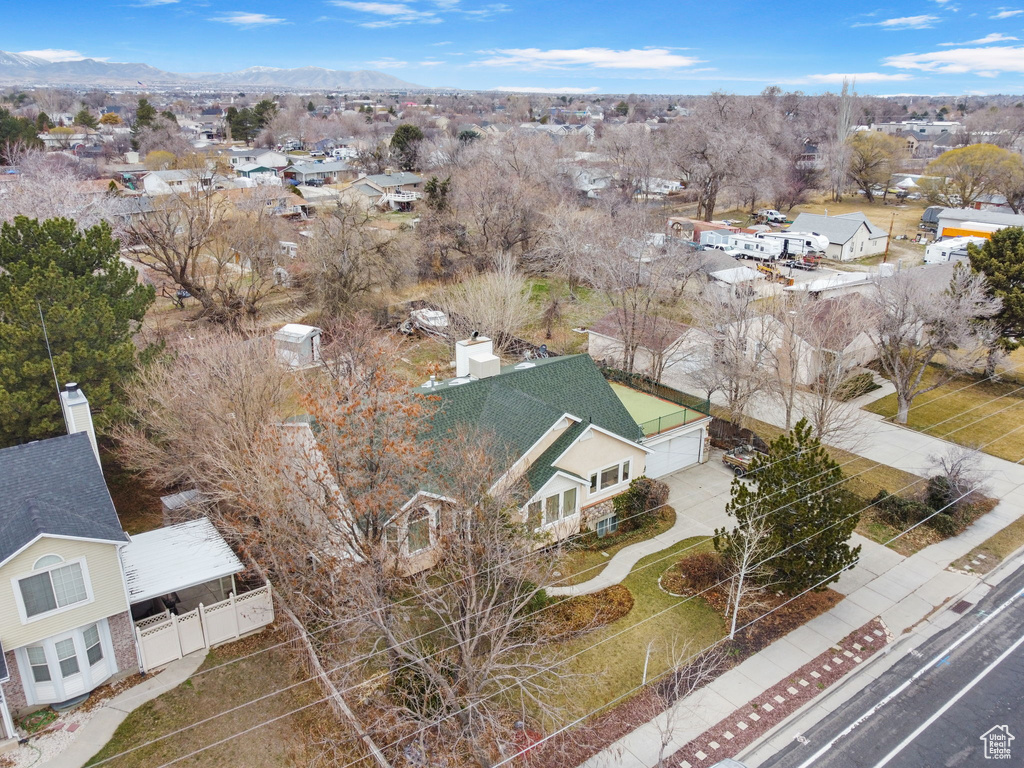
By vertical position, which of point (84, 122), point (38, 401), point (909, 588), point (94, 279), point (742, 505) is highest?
point (84, 122)

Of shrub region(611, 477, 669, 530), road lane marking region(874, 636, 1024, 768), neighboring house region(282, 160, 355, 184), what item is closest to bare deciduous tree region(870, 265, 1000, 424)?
shrub region(611, 477, 669, 530)

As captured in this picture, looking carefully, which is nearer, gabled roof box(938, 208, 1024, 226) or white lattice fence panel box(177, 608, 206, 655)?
white lattice fence panel box(177, 608, 206, 655)

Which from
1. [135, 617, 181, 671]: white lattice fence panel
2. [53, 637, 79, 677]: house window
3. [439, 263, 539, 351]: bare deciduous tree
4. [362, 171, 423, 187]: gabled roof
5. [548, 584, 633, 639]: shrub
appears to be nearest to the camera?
[53, 637, 79, 677]: house window

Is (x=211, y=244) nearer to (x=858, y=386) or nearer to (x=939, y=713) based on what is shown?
(x=858, y=386)

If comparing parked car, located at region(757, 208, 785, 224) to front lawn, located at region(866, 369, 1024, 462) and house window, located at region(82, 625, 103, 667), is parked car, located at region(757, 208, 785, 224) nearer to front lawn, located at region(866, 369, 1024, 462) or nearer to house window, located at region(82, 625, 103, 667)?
front lawn, located at region(866, 369, 1024, 462)

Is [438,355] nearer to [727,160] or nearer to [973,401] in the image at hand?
[973,401]

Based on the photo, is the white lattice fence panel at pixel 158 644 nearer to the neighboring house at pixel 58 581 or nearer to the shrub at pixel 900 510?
the neighboring house at pixel 58 581

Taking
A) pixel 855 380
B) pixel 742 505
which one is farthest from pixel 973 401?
pixel 742 505
